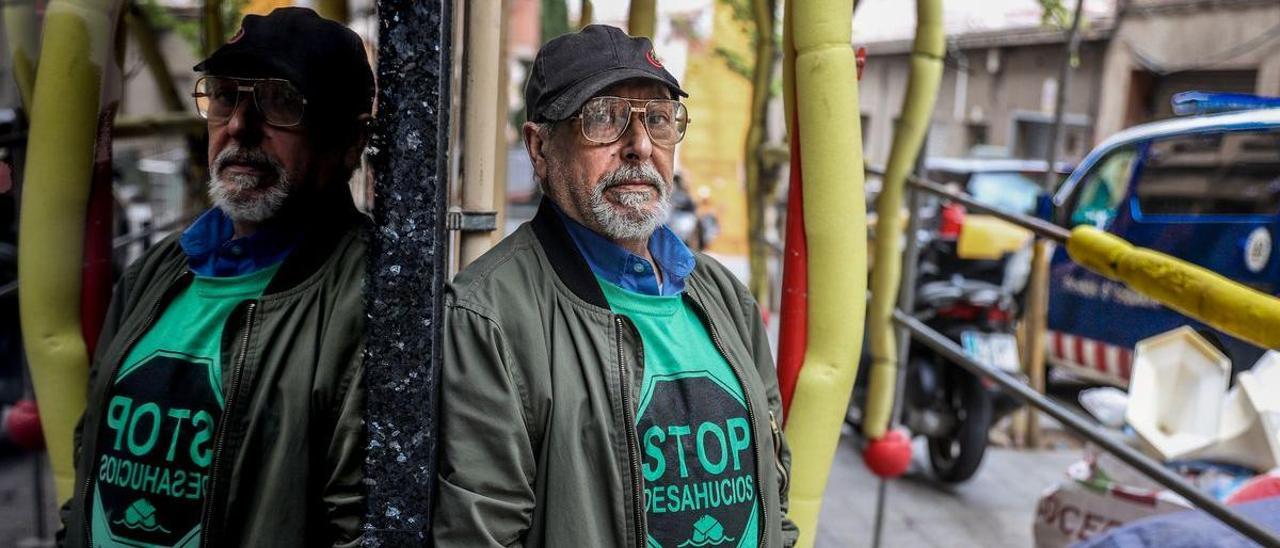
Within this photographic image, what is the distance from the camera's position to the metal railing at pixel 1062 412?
1770 mm

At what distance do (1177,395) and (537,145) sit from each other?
7.01 ft

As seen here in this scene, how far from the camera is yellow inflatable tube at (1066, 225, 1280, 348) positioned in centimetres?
155

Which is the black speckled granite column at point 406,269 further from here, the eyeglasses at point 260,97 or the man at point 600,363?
the eyeglasses at point 260,97

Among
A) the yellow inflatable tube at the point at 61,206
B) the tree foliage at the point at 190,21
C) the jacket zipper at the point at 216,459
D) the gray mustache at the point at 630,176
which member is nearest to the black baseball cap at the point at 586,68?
the gray mustache at the point at 630,176

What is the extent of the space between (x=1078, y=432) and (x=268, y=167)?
176 cm

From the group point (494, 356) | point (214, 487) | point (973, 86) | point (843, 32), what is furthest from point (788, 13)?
point (973, 86)

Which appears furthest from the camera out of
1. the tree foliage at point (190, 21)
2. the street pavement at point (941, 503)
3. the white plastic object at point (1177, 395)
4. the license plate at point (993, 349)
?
the license plate at point (993, 349)

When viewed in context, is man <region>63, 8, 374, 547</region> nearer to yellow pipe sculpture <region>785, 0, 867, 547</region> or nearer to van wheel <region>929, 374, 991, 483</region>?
yellow pipe sculpture <region>785, 0, 867, 547</region>

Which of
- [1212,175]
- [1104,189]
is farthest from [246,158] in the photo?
[1104,189]

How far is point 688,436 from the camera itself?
1616 millimetres

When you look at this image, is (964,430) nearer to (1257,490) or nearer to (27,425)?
(1257,490)

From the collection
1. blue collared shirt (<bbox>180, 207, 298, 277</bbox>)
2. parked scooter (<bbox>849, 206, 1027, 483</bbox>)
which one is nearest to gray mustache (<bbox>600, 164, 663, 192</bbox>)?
blue collared shirt (<bbox>180, 207, 298, 277</bbox>)

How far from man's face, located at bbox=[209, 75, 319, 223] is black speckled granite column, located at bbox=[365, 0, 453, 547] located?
43cm

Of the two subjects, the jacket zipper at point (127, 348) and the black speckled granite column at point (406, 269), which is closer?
the black speckled granite column at point (406, 269)
